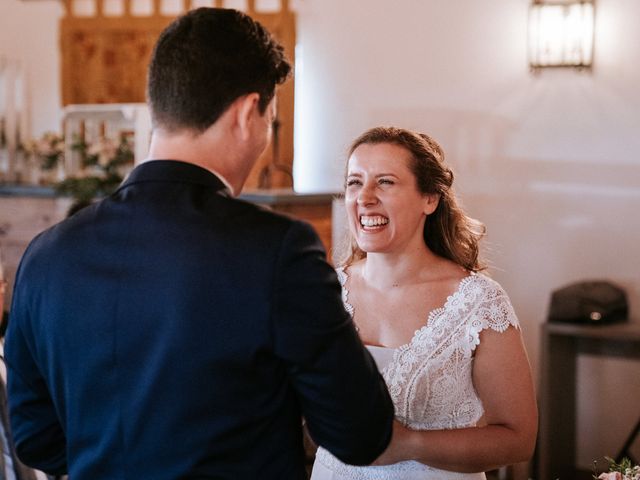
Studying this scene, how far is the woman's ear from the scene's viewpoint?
2.22 metres

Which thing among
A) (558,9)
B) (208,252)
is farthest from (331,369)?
(558,9)

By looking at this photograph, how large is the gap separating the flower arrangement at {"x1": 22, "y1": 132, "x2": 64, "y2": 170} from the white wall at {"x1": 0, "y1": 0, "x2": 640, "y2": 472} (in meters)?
1.65

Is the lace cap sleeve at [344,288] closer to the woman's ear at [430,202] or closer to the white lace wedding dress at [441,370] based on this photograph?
the white lace wedding dress at [441,370]

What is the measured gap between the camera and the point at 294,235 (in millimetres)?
1156

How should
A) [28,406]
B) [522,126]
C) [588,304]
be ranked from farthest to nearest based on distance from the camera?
[522,126], [588,304], [28,406]

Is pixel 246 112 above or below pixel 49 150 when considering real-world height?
above

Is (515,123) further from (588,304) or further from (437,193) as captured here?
(437,193)

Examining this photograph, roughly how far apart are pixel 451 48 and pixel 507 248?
3.74ft

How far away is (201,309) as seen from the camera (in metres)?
1.15

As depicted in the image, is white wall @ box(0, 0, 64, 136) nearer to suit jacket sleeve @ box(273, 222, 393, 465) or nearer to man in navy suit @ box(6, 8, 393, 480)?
man in navy suit @ box(6, 8, 393, 480)

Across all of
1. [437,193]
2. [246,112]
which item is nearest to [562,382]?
[437,193]

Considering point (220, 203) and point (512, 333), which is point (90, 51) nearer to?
point (512, 333)

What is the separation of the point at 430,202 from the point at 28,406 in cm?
117

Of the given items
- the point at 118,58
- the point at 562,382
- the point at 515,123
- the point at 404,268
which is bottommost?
the point at 562,382
